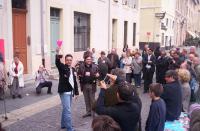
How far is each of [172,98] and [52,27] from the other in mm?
9031

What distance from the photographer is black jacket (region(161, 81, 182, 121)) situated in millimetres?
5504

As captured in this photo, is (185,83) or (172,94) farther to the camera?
(185,83)

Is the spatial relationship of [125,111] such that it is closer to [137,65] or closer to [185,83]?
[185,83]

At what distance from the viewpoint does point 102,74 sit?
9.84m

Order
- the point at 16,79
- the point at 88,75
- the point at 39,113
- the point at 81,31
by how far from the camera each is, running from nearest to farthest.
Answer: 1. the point at 88,75
2. the point at 39,113
3. the point at 16,79
4. the point at 81,31

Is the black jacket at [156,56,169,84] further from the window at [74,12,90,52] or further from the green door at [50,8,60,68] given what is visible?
the window at [74,12,90,52]

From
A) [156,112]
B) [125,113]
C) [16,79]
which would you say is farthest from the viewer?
[16,79]

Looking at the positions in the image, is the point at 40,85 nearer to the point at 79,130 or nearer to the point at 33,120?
the point at 33,120

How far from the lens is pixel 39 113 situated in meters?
7.68

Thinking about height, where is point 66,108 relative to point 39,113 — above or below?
above

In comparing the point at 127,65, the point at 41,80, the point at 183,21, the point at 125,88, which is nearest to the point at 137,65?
the point at 127,65

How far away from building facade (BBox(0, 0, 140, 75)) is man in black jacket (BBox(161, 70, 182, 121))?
667cm

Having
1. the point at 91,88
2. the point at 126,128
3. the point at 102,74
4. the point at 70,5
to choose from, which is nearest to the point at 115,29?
the point at 70,5

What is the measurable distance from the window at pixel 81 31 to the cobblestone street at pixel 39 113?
20.8 ft
